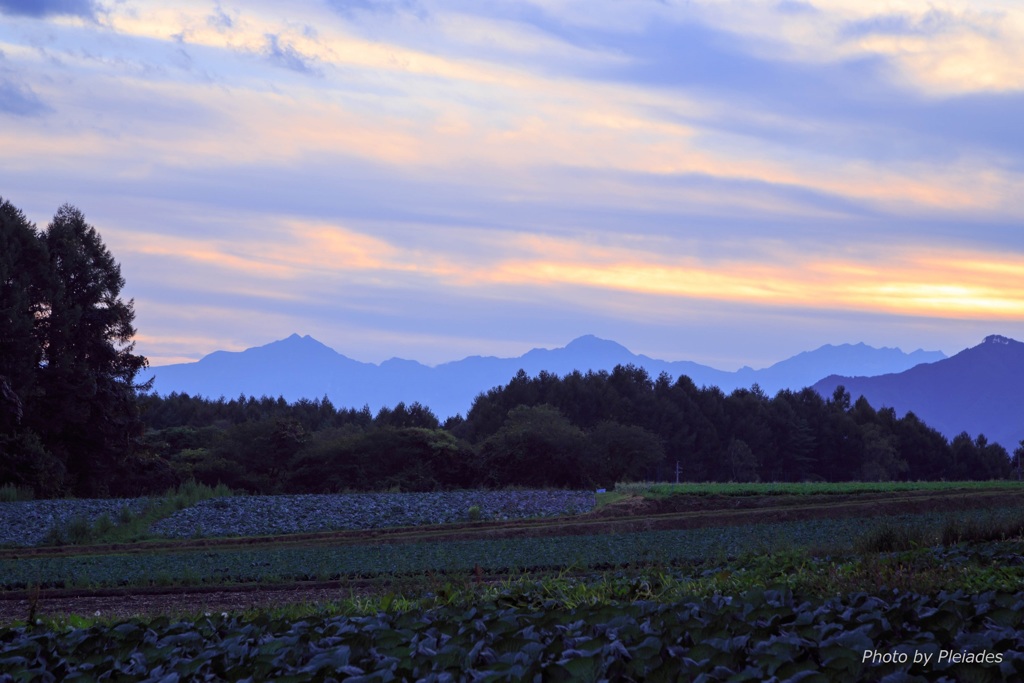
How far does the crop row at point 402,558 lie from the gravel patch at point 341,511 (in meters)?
5.32

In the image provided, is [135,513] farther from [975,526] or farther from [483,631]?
[483,631]

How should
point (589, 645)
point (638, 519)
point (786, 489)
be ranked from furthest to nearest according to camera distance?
point (786, 489) < point (638, 519) < point (589, 645)

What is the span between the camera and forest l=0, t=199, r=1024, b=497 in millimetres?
43312

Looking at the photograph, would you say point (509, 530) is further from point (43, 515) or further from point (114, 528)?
point (43, 515)

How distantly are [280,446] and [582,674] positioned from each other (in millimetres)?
50202

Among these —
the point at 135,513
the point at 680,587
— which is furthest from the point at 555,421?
the point at 680,587

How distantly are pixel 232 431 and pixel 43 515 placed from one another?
24.6 metres

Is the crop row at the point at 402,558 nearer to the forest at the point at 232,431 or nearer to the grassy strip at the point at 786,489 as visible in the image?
the grassy strip at the point at 786,489

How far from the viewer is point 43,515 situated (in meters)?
29.5

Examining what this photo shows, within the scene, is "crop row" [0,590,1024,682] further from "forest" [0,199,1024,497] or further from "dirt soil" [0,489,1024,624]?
"forest" [0,199,1024,497]

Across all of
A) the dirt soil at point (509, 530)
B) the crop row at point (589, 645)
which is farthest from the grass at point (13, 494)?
the crop row at point (589, 645)

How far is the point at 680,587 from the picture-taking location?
10469mm

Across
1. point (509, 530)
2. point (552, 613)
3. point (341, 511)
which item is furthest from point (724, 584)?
point (341, 511)

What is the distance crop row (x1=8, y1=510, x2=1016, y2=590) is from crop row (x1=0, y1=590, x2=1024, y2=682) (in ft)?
29.8
